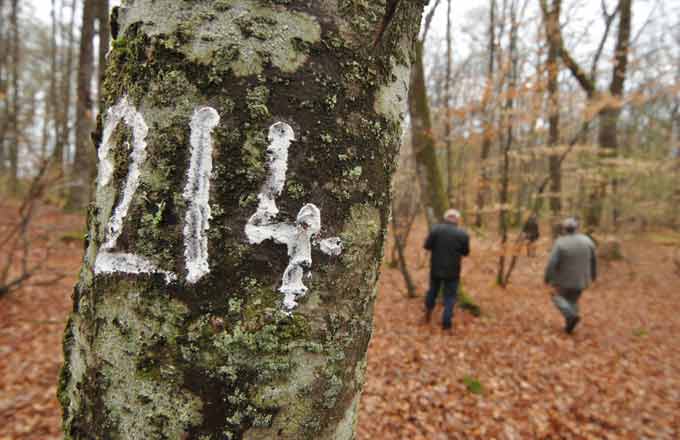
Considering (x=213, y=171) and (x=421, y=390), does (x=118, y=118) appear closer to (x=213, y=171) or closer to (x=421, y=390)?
(x=213, y=171)

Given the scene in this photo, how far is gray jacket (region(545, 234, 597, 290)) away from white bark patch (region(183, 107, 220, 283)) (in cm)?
584

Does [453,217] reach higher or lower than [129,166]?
lower

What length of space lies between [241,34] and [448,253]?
4605 mm

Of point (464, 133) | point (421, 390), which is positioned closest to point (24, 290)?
point (421, 390)

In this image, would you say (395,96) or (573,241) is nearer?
(395,96)

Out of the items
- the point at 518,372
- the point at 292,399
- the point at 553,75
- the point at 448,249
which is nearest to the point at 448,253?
the point at 448,249

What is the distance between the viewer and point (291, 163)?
24.9 inches

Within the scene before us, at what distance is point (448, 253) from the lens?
4.84m

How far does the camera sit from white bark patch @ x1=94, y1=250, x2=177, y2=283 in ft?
2.01

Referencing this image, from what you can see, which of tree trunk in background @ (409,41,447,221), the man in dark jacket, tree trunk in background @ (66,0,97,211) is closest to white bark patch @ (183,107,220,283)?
the man in dark jacket

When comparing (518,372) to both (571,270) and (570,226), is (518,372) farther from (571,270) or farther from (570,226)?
(570,226)

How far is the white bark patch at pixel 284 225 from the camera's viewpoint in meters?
0.62

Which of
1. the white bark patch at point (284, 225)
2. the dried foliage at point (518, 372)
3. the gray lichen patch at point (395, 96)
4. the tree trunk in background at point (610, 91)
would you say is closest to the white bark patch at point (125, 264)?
the white bark patch at point (284, 225)

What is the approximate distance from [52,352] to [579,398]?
221 inches
